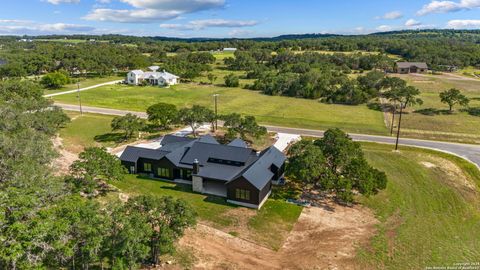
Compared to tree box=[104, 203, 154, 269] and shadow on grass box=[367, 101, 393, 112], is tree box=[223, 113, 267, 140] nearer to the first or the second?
tree box=[104, 203, 154, 269]

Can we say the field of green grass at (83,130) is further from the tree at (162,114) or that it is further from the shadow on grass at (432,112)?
the shadow on grass at (432,112)

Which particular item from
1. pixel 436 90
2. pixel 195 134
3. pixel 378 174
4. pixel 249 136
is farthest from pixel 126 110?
pixel 436 90

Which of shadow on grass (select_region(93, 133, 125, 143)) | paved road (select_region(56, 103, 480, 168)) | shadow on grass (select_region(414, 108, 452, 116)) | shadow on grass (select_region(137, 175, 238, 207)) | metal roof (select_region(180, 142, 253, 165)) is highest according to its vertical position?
metal roof (select_region(180, 142, 253, 165))

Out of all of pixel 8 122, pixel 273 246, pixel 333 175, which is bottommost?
pixel 273 246

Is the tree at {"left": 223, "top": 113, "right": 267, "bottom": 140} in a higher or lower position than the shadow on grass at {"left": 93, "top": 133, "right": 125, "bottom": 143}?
higher

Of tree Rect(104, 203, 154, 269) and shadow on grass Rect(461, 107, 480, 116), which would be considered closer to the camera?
tree Rect(104, 203, 154, 269)

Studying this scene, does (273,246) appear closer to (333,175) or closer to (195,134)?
(333,175)

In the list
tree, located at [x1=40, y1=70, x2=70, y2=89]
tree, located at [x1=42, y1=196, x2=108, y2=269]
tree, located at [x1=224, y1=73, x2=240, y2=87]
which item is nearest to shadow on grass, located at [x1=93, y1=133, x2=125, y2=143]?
tree, located at [x1=42, y1=196, x2=108, y2=269]
